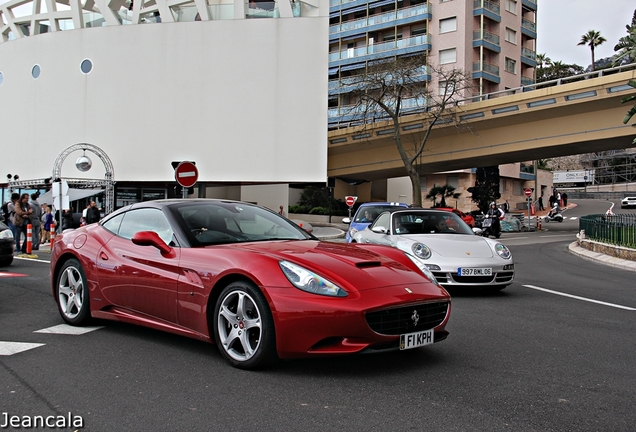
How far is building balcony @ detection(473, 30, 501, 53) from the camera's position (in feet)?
187

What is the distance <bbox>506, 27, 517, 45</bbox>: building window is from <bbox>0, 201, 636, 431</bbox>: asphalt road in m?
59.7

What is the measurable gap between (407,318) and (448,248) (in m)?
4.85

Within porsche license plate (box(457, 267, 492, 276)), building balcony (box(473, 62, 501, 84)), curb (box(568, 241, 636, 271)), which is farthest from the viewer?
building balcony (box(473, 62, 501, 84))

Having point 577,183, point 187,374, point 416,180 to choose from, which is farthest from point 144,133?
point 577,183

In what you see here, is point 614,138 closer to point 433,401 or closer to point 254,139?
point 254,139

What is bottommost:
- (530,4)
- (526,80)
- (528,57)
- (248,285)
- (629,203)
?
(248,285)

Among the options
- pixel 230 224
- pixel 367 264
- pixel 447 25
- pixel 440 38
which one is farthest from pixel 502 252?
pixel 447 25

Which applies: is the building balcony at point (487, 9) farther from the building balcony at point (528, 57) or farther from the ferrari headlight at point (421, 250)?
the ferrari headlight at point (421, 250)

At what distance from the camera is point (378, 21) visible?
61625 mm

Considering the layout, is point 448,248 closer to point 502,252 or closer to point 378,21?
point 502,252

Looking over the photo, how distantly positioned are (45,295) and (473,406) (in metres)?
6.77

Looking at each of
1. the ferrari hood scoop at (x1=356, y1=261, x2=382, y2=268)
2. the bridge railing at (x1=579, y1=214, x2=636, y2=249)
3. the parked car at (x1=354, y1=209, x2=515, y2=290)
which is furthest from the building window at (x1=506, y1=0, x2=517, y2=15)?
the ferrari hood scoop at (x1=356, y1=261, x2=382, y2=268)

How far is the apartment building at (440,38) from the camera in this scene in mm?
56906

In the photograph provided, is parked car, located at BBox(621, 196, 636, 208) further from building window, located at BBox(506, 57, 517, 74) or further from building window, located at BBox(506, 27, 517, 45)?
building window, located at BBox(506, 27, 517, 45)
